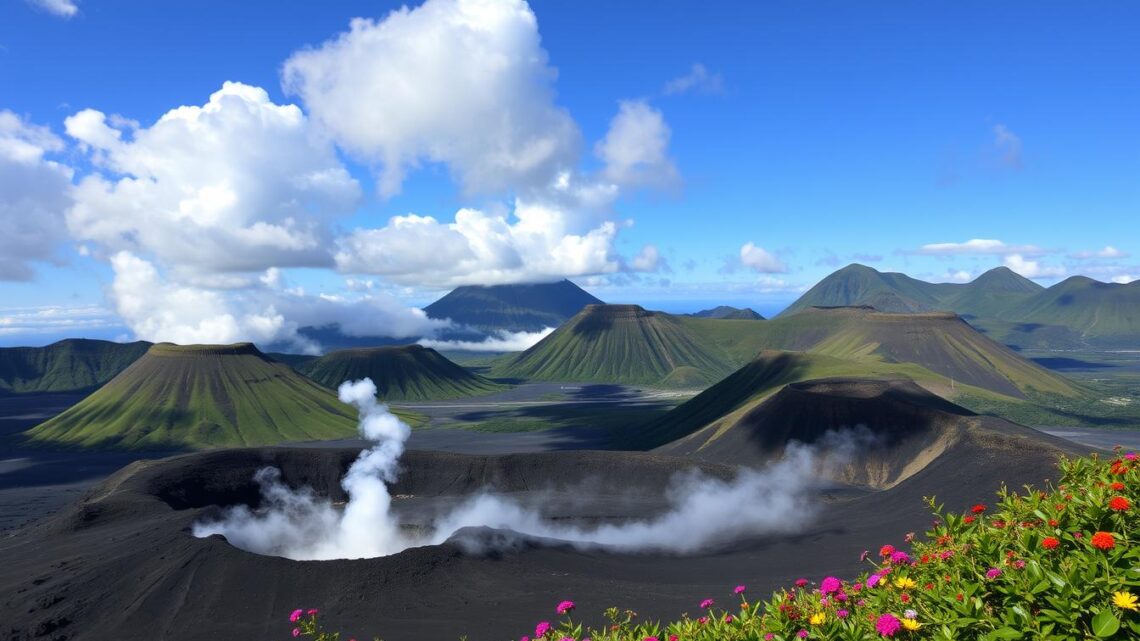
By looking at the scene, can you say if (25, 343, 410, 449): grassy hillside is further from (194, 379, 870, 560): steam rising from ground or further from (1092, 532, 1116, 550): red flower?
Result: (1092, 532, 1116, 550): red flower

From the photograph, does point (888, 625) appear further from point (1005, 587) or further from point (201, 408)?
point (201, 408)

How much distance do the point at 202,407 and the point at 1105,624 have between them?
15092 cm

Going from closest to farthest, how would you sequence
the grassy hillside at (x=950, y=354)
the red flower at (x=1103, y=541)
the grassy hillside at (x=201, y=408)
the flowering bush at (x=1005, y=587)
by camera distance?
1. the flowering bush at (x=1005, y=587)
2. the red flower at (x=1103, y=541)
3. the grassy hillside at (x=201, y=408)
4. the grassy hillside at (x=950, y=354)

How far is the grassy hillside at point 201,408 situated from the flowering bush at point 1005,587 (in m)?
133

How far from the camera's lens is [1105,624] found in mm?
6293

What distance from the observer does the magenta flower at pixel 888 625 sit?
717 cm

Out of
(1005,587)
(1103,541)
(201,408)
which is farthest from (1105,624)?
(201,408)

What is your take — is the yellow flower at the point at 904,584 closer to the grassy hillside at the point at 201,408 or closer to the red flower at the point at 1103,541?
the red flower at the point at 1103,541

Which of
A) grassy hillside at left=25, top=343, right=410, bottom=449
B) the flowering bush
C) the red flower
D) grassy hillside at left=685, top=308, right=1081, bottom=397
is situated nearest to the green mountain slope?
grassy hillside at left=25, top=343, right=410, bottom=449

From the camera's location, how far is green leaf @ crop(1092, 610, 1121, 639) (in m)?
6.21

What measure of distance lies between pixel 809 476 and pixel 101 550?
65.5m

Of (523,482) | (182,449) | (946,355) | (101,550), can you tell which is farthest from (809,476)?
(946,355)

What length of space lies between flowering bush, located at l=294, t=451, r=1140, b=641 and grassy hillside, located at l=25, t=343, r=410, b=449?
13252cm

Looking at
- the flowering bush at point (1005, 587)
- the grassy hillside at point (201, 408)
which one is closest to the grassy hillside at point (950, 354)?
the grassy hillside at point (201, 408)
